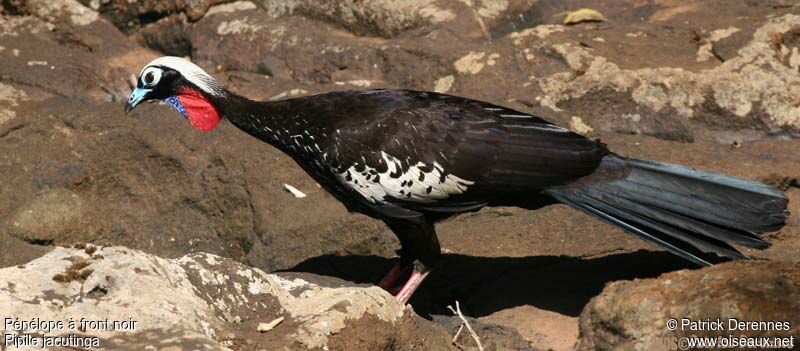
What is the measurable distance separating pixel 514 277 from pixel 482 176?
2.16 ft

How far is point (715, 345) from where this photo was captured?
383 centimetres

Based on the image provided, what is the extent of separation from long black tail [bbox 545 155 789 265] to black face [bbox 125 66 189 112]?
6.82 ft

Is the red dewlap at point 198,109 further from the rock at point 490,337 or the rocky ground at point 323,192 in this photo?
the rock at point 490,337

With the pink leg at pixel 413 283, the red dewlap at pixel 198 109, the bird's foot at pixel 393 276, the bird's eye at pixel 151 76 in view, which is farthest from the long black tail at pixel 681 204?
the bird's eye at pixel 151 76

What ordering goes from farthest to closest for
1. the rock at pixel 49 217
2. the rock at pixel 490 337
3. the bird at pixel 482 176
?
1. the rock at pixel 49 217
2. the bird at pixel 482 176
3. the rock at pixel 490 337

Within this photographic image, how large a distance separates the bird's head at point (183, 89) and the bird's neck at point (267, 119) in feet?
0.34

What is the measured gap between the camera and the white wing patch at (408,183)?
17.1 feet

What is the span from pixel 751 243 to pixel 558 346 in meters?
0.97

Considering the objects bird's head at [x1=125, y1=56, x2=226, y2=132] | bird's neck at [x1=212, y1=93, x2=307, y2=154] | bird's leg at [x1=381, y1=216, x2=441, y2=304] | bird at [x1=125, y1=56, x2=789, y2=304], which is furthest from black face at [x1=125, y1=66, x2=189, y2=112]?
bird's leg at [x1=381, y1=216, x2=441, y2=304]

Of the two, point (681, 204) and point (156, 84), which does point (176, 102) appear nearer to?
point (156, 84)

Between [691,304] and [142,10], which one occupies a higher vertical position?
[691,304]

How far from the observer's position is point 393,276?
18.6ft

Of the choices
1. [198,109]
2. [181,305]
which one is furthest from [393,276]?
[181,305]

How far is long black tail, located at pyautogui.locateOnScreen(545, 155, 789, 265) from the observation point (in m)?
4.94
